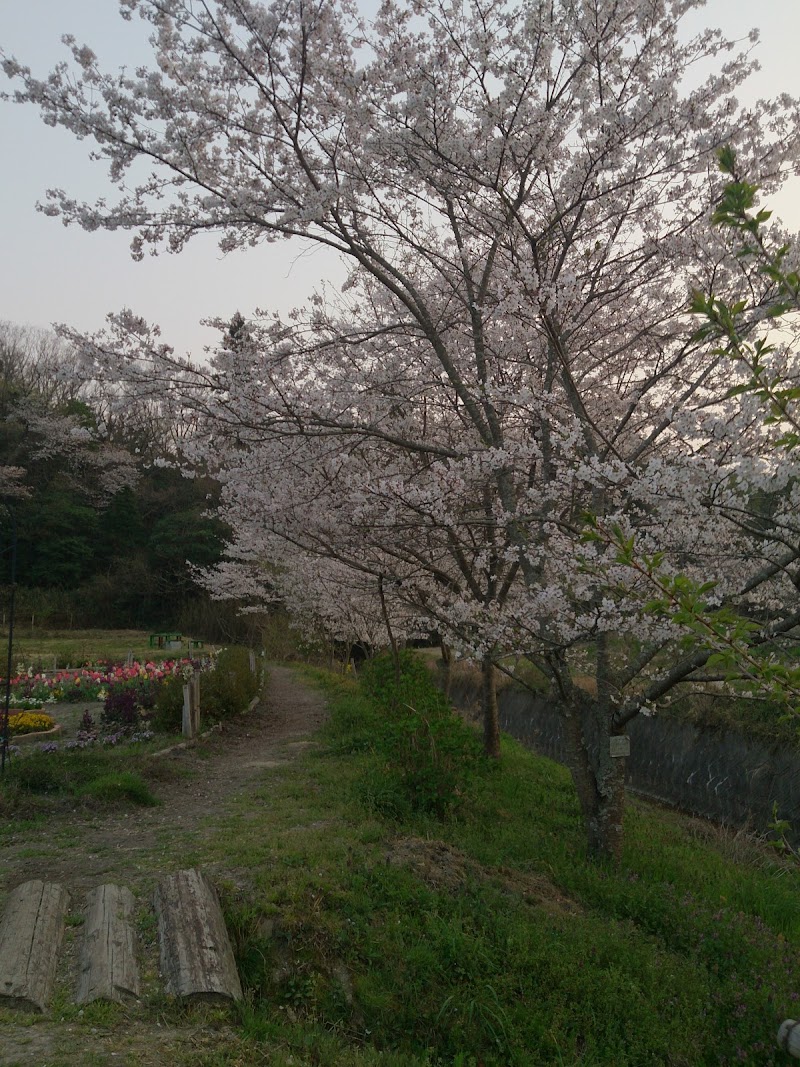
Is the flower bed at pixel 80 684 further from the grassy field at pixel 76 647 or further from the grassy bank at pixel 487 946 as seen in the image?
the grassy bank at pixel 487 946

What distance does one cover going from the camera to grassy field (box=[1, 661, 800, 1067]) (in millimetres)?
3818

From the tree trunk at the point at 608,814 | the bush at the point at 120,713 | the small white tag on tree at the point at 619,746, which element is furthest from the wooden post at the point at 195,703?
the small white tag on tree at the point at 619,746

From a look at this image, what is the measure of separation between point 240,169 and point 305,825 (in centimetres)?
516

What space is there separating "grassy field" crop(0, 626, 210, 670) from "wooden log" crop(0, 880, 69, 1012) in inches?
494

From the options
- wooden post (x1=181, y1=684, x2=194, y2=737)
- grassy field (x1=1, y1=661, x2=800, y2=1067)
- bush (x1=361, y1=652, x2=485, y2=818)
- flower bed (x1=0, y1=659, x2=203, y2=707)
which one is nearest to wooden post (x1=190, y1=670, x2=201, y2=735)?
wooden post (x1=181, y1=684, x2=194, y2=737)

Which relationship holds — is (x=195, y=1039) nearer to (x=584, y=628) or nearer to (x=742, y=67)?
(x=584, y=628)

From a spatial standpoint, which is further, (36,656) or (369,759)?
(36,656)

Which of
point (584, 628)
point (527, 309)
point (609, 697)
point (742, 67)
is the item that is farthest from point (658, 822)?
point (742, 67)

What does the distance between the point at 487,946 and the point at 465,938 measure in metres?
0.15

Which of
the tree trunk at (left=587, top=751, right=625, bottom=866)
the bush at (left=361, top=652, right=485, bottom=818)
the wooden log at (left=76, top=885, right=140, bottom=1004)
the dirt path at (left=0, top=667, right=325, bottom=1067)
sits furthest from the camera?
the bush at (left=361, top=652, right=485, bottom=818)

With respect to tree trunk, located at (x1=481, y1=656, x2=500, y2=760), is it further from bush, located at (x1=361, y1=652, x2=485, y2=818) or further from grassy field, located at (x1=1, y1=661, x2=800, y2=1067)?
grassy field, located at (x1=1, y1=661, x2=800, y2=1067)

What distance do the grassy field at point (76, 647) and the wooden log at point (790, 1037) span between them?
14.9 m

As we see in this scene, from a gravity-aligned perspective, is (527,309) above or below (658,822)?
above

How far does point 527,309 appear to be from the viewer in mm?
5230
